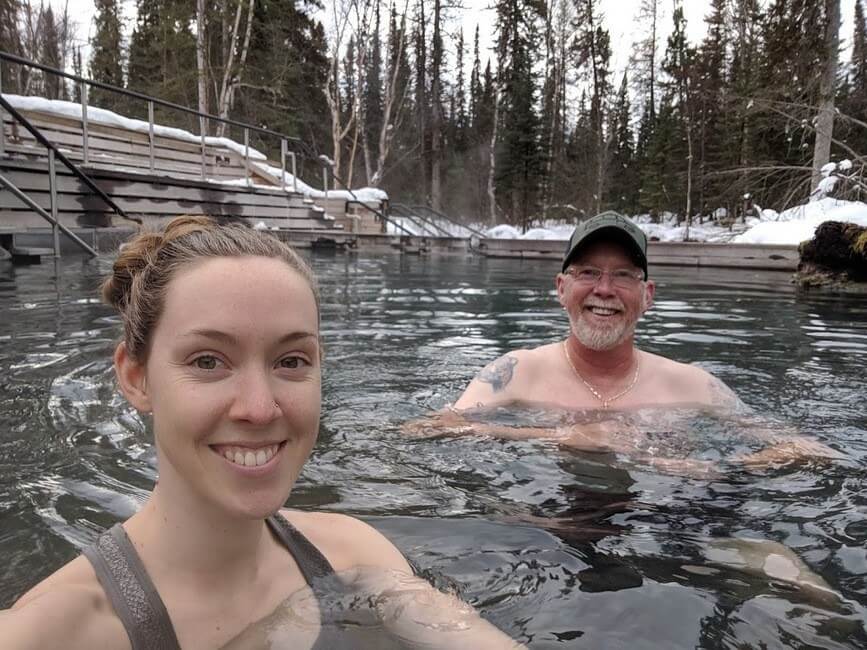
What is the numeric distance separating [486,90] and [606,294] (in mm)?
34808

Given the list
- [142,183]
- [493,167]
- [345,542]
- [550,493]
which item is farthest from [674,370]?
[493,167]

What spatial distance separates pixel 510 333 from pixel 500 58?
27.7 metres

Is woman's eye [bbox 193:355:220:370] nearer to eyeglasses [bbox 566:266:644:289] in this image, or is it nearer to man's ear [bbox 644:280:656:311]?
eyeglasses [bbox 566:266:644:289]

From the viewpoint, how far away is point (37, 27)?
92.1 ft

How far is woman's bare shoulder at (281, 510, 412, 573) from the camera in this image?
1802 millimetres

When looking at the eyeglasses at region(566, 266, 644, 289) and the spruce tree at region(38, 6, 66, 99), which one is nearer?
the eyeglasses at region(566, 266, 644, 289)

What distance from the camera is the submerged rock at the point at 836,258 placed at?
10.2m

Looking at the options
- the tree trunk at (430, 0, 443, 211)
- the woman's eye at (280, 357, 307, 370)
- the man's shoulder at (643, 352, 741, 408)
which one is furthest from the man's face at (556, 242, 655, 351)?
the tree trunk at (430, 0, 443, 211)

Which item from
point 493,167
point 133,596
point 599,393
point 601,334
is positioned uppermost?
point 493,167

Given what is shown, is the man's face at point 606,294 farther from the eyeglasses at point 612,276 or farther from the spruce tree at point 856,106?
the spruce tree at point 856,106

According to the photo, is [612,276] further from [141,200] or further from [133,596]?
[141,200]

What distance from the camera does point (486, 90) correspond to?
119 feet

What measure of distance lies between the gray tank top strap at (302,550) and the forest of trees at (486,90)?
67.3ft

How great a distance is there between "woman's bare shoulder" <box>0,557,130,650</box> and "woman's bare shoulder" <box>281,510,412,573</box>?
0.57 m
